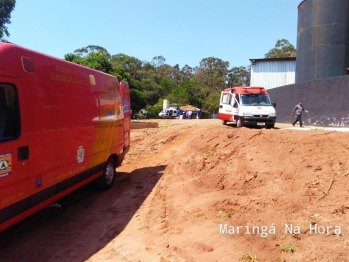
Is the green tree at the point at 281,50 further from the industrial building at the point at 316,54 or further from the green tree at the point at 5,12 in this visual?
the green tree at the point at 5,12

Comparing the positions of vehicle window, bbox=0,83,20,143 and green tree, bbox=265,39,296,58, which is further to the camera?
green tree, bbox=265,39,296,58

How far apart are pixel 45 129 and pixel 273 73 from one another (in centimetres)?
2972

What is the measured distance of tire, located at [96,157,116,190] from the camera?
22.9ft

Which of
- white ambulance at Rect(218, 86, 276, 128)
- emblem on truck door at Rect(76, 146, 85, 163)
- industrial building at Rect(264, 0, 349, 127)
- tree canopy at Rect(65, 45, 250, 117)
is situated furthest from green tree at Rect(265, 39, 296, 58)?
emblem on truck door at Rect(76, 146, 85, 163)

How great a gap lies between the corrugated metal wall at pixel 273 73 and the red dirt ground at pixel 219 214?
24.8m

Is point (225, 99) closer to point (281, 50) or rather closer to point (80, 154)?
point (80, 154)

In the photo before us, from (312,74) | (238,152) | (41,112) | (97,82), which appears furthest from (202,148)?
(312,74)

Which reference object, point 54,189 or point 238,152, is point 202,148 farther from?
point 54,189

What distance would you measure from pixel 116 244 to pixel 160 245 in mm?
763

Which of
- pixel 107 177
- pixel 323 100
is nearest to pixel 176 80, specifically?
pixel 323 100

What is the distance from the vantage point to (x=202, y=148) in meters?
8.95

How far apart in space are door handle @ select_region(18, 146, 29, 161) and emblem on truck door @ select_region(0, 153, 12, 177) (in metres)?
0.18

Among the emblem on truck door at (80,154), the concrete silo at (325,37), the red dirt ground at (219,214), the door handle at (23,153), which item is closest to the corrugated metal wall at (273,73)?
the concrete silo at (325,37)

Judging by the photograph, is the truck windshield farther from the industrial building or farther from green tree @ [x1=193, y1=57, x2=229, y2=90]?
green tree @ [x1=193, y1=57, x2=229, y2=90]
